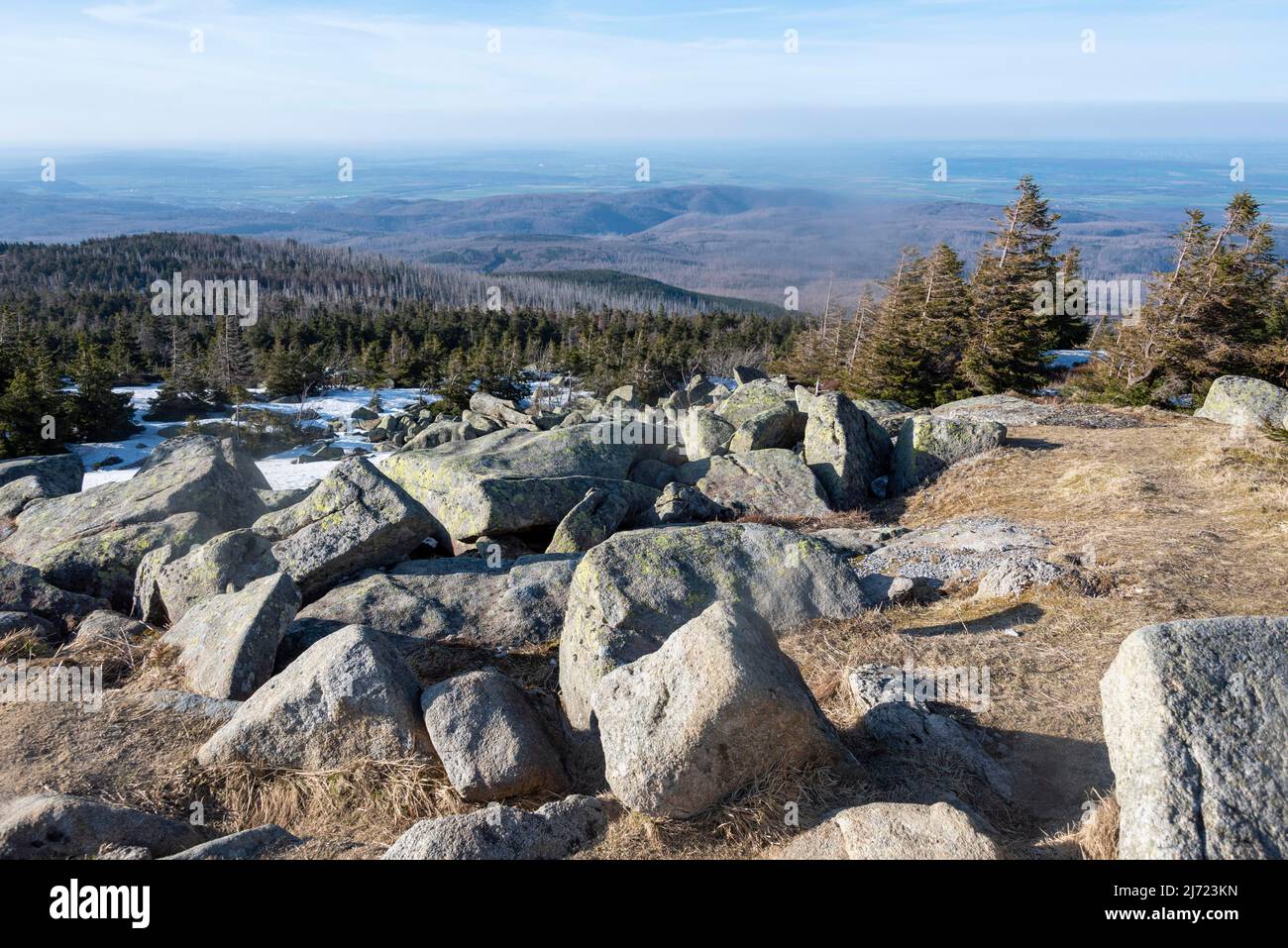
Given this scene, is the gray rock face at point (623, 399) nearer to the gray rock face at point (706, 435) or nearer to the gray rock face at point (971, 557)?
the gray rock face at point (706, 435)

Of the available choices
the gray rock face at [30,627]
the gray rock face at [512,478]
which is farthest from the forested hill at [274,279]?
the gray rock face at [30,627]

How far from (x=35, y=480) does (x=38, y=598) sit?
8.16 m

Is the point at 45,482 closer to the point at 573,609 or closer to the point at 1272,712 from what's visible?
the point at 573,609

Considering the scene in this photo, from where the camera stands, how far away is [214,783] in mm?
6793

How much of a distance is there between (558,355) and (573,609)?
220ft

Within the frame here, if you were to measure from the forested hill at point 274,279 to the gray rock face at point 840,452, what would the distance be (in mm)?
126485

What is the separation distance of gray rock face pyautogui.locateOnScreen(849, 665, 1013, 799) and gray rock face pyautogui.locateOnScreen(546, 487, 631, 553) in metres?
6.12

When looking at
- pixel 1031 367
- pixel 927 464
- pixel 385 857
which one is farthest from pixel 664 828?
pixel 1031 367

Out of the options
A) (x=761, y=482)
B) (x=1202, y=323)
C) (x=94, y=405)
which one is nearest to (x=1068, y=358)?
(x=1202, y=323)

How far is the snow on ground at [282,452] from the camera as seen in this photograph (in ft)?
95.3

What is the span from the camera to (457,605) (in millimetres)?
10430

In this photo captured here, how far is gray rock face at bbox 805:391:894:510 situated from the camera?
17.4m

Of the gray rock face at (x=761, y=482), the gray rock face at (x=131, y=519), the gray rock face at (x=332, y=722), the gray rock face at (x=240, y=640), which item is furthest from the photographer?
the gray rock face at (x=761, y=482)

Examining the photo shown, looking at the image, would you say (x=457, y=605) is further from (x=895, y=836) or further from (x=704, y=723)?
(x=895, y=836)
